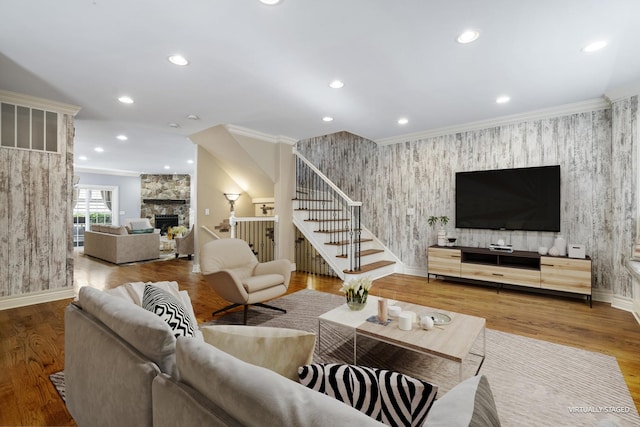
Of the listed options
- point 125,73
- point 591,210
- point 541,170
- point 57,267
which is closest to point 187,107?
point 125,73

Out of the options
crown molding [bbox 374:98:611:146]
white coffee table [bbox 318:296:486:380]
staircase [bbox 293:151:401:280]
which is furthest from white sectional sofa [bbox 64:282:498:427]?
crown molding [bbox 374:98:611:146]

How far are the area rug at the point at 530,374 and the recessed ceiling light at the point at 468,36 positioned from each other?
2523 millimetres

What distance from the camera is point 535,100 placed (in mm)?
3764

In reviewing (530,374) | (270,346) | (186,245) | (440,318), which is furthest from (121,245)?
(530,374)

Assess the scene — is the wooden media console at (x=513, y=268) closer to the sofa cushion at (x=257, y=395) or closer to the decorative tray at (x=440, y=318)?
the decorative tray at (x=440, y=318)

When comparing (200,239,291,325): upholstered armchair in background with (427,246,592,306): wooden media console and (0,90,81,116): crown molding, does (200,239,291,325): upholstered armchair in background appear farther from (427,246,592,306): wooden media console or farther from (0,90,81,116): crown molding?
(0,90,81,116): crown molding

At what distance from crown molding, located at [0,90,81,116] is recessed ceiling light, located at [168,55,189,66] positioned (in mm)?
2192

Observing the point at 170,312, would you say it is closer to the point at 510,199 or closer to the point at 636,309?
the point at 636,309

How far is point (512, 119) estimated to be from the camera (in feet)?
14.3

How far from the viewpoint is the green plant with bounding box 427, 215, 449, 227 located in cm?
491

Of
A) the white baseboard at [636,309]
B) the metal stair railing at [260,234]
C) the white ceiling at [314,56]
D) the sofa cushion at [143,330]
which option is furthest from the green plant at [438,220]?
the sofa cushion at [143,330]

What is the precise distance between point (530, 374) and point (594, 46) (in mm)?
2686

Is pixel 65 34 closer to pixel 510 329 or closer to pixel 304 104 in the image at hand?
pixel 304 104

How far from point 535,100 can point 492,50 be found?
1.70 m
